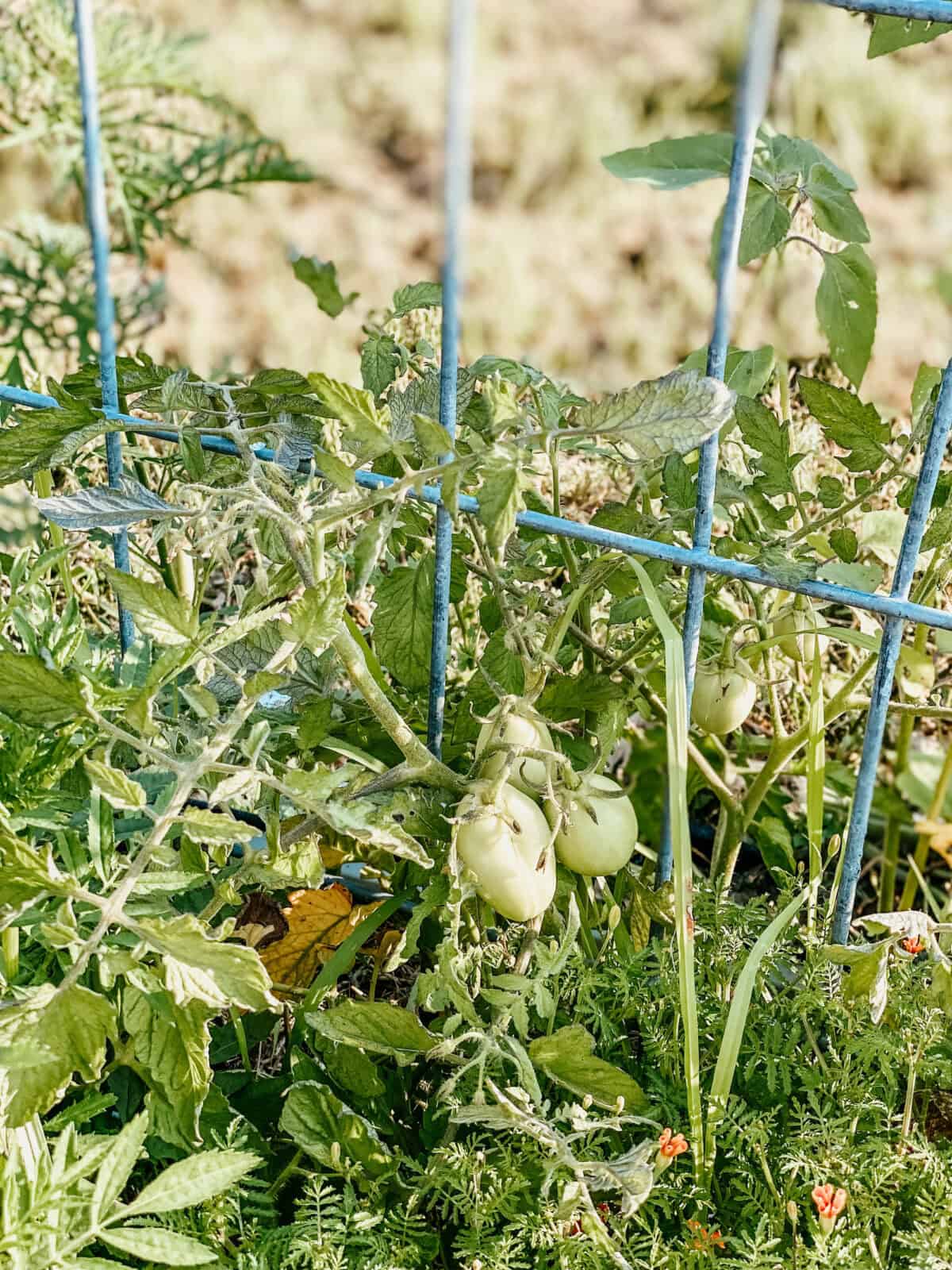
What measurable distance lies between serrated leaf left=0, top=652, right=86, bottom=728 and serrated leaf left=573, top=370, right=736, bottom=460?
Answer: 304 mm

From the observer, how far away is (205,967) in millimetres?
649

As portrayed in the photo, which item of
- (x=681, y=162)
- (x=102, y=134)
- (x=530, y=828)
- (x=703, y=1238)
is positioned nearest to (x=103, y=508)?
(x=530, y=828)

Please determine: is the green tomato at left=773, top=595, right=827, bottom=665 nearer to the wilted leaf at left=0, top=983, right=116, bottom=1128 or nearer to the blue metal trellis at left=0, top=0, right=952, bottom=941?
the blue metal trellis at left=0, top=0, right=952, bottom=941

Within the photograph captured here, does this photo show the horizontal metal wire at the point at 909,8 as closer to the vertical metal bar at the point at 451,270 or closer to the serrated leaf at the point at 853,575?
the vertical metal bar at the point at 451,270

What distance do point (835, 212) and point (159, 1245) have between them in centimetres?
70

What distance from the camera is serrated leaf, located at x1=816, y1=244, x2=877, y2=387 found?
2.78ft

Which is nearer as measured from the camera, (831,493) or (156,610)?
(156,610)

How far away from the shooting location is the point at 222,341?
3.28 meters

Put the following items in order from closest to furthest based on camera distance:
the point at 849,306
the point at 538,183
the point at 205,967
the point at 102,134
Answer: the point at 205,967
the point at 849,306
the point at 102,134
the point at 538,183

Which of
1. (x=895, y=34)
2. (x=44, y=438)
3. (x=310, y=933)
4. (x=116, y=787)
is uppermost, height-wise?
(x=895, y=34)

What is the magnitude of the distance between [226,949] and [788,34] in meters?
3.14

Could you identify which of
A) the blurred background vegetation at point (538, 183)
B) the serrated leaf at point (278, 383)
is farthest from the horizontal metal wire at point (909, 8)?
the blurred background vegetation at point (538, 183)

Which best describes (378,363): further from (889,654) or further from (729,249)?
(889,654)

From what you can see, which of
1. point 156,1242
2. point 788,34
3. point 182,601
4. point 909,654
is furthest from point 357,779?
point 788,34
